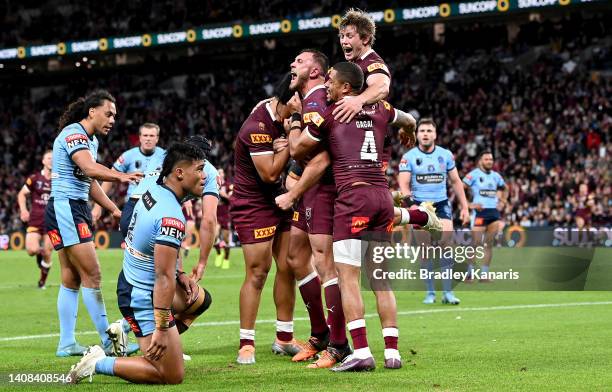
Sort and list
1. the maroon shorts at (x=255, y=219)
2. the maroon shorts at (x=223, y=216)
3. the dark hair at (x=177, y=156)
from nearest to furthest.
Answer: the dark hair at (x=177, y=156), the maroon shorts at (x=255, y=219), the maroon shorts at (x=223, y=216)

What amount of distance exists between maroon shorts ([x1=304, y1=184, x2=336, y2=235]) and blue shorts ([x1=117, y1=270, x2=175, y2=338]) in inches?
66.6

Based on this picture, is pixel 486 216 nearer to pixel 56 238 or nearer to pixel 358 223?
pixel 56 238

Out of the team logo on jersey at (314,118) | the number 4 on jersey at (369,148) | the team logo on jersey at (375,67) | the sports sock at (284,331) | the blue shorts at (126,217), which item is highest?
the team logo on jersey at (375,67)

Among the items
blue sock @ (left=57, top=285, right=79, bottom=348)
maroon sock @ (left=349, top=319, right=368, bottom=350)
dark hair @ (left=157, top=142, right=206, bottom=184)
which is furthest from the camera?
blue sock @ (left=57, top=285, right=79, bottom=348)

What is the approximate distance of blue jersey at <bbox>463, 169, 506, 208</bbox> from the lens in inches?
818

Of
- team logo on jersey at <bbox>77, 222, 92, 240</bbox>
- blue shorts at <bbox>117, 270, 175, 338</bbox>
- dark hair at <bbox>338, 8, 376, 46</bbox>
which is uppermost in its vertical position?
dark hair at <bbox>338, 8, 376, 46</bbox>

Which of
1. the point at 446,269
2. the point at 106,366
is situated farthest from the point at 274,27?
the point at 106,366

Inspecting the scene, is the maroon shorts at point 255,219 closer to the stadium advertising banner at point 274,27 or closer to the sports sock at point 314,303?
the sports sock at point 314,303

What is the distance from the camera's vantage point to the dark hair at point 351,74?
7992mm

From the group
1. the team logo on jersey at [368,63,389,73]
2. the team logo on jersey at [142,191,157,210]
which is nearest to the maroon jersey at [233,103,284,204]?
the team logo on jersey at [368,63,389,73]

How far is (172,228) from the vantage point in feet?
23.2

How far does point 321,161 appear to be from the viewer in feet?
26.7

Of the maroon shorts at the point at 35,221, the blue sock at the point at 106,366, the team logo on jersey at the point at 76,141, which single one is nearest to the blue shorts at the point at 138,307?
the blue sock at the point at 106,366

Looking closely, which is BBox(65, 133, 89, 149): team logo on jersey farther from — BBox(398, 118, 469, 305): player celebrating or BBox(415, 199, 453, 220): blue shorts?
BBox(415, 199, 453, 220): blue shorts
